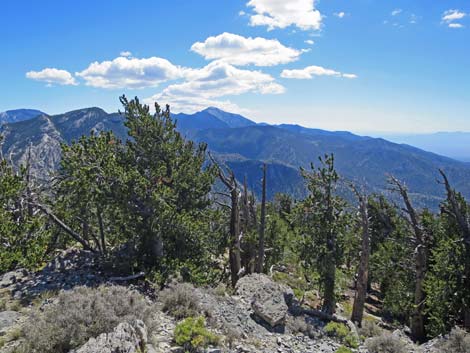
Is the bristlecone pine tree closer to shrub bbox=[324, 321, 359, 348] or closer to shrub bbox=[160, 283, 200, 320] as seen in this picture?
shrub bbox=[324, 321, 359, 348]

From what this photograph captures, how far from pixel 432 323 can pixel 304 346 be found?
1166 cm

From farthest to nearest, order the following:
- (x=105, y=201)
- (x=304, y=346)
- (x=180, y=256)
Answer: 1. (x=180, y=256)
2. (x=105, y=201)
3. (x=304, y=346)

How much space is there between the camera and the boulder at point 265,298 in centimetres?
1398

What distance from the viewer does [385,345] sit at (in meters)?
13.5

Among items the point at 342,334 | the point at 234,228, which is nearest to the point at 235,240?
the point at 234,228

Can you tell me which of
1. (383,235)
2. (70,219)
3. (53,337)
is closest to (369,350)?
(53,337)

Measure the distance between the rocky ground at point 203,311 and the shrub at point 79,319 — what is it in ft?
1.77

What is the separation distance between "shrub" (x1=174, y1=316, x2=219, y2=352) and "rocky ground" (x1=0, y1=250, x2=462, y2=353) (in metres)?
0.24

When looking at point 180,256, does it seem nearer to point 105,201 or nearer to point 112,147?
point 105,201

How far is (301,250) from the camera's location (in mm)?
21594

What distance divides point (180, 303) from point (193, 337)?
9.12ft

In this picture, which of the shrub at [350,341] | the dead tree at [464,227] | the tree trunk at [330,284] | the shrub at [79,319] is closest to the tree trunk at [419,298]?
the dead tree at [464,227]

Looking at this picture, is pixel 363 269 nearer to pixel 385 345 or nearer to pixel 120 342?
pixel 385 345

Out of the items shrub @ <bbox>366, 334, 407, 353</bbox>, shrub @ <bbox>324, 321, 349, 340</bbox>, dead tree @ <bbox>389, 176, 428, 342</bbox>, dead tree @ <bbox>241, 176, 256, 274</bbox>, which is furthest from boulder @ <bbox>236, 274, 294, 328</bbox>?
dead tree @ <bbox>389, 176, 428, 342</bbox>
